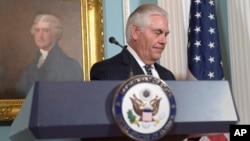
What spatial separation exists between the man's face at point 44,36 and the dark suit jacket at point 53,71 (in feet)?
0.21

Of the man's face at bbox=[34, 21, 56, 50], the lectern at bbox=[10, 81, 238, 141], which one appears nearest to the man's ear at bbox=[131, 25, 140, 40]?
the lectern at bbox=[10, 81, 238, 141]

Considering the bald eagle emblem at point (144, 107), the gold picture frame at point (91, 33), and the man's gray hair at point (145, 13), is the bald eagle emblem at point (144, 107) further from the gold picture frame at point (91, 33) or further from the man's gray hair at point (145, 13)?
the gold picture frame at point (91, 33)

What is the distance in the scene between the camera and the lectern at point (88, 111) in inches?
69.4

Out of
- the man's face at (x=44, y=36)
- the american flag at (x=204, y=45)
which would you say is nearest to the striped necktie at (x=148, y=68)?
the american flag at (x=204, y=45)

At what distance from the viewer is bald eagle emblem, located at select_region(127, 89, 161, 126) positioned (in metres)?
1.82

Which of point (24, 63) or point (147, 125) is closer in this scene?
point (147, 125)

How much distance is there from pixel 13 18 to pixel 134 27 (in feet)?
5.74

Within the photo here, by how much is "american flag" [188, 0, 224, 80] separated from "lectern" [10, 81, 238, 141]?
2428 mm

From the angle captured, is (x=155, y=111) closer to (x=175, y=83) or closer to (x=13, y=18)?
(x=175, y=83)

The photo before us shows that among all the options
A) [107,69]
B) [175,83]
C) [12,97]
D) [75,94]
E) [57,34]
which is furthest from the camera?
[57,34]

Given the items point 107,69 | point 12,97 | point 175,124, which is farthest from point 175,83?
point 12,97

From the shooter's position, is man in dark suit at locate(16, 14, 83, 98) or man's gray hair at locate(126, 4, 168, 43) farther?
man in dark suit at locate(16, 14, 83, 98)

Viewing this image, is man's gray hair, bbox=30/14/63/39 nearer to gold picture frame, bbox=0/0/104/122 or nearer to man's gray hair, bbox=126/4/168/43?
gold picture frame, bbox=0/0/104/122

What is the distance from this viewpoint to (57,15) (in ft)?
14.8
